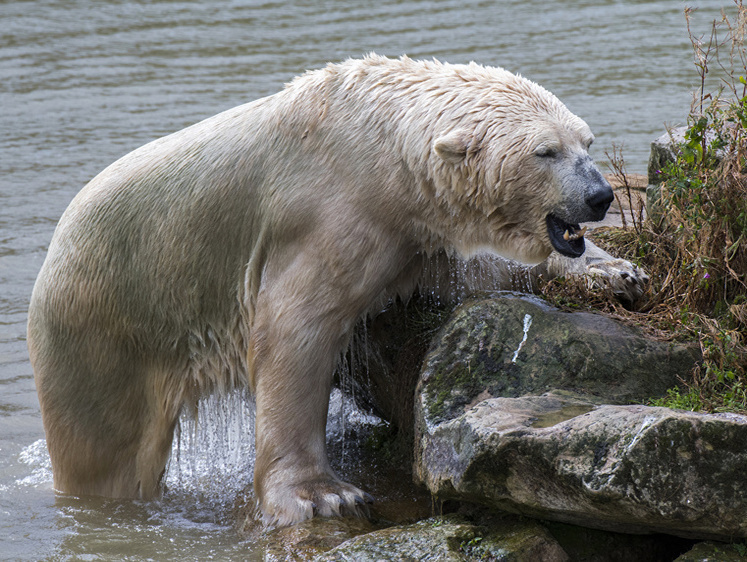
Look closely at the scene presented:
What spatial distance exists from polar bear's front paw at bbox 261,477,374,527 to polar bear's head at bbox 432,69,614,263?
114 cm

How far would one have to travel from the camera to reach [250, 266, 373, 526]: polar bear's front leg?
401 centimetres

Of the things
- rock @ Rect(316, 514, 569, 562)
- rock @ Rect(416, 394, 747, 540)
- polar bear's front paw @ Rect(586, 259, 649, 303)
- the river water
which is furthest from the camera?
the river water

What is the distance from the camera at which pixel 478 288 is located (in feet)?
14.8

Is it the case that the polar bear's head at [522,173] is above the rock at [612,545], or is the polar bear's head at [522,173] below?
above

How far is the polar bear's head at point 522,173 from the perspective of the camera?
3.79 metres

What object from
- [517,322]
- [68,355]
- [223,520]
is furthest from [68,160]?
[517,322]

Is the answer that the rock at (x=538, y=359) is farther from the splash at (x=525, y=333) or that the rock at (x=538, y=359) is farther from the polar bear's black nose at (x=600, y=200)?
the polar bear's black nose at (x=600, y=200)

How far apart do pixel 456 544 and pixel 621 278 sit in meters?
1.49

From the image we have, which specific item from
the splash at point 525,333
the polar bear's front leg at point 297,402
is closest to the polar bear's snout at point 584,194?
the splash at point 525,333

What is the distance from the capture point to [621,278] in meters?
4.30

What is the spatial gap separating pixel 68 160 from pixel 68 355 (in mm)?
5642

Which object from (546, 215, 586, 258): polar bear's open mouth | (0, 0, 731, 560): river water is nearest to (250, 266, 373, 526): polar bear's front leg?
(0, 0, 731, 560): river water

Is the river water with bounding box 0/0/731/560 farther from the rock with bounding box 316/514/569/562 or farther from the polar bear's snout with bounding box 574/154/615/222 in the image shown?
the polar bear's snout with bounding box 574/154/615/222

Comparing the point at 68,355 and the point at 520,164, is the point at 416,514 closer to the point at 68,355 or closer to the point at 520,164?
the point at 520,164
